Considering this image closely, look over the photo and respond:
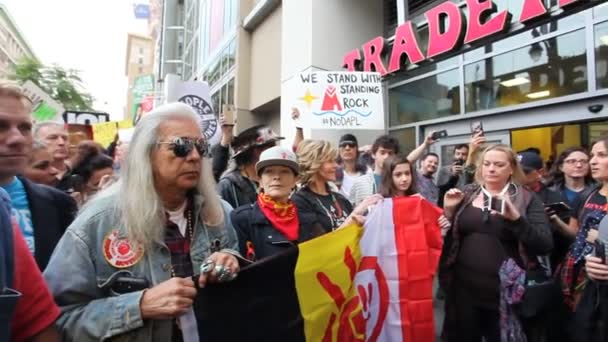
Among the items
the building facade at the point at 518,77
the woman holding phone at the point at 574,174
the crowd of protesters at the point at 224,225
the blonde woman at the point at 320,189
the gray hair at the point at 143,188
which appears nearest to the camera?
the crowd of protesters at the point at 224,225

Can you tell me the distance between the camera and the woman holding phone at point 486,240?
2.87m

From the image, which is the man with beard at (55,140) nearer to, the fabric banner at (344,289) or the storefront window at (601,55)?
the fabric banner at (344,289)

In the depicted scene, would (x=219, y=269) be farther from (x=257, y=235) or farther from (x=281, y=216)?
(x=281, y=216)

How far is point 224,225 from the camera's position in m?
1.90

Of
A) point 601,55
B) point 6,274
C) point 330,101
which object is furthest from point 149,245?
point 601,55

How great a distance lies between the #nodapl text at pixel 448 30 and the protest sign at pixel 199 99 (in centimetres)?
367

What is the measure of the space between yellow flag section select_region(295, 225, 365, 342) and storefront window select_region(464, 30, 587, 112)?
4.70 m

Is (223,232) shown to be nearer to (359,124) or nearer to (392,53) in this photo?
(359,124)

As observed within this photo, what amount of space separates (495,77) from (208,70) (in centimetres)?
1560

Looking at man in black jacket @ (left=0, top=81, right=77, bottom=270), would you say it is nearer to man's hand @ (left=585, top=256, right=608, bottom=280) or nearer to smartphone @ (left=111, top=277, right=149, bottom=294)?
smartphone @ (left=111, top=277, right=149, bottom=294)

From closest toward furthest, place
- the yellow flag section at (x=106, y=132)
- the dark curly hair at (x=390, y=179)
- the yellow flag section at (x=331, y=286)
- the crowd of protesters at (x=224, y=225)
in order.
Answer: the crowd of protesters at (x=224, y=225) < the yellow flag section at (x=331, y=286) < the dark curly hair at (x=390, y=179) < the yellow flag section at (x=106, y=132)

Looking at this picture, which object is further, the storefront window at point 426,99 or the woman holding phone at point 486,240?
the storefront window at point 426,99

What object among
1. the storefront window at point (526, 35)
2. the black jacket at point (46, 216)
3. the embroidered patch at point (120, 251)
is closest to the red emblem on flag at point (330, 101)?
the storefront window at point (526, 35)

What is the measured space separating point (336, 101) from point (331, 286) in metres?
3.98
